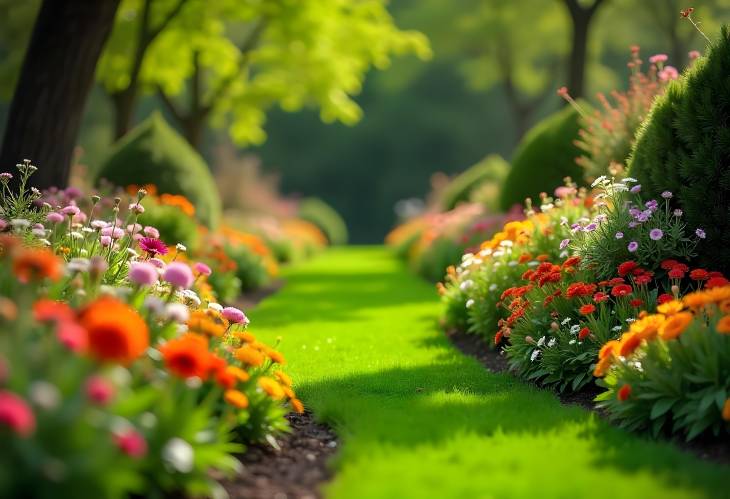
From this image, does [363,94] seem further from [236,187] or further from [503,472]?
[503,472]

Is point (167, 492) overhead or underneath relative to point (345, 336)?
overhead

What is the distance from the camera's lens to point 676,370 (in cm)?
380

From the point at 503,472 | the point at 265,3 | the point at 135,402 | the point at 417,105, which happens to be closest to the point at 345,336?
the point at 503,472

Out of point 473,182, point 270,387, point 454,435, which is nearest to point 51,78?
point 270,387

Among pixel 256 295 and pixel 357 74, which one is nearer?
pixel 256 295

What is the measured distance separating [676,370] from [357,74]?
17.9 meters

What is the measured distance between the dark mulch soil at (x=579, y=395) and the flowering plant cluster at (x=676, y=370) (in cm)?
7

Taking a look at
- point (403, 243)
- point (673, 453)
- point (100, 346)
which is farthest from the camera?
point (403, 243)

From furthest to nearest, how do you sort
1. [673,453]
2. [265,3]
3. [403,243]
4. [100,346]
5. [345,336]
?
[403,243], [265,3], [345,336], [673,453], [100,346]

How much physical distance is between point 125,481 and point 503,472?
1.66 metres

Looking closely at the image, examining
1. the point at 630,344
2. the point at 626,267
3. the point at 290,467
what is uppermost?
the point at 626,267

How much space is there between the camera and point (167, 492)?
3115 mm

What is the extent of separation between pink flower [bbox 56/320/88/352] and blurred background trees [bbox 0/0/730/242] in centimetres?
1163

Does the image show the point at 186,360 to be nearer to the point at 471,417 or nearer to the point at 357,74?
the point at 471,417
